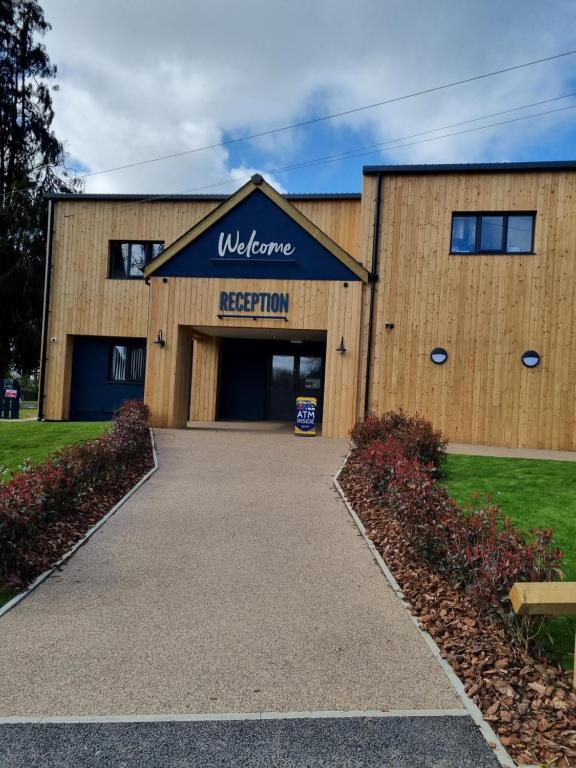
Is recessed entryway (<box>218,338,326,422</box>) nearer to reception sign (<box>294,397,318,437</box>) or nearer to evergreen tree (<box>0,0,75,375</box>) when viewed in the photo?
reception sign (<box>294,397,318,437</box>)

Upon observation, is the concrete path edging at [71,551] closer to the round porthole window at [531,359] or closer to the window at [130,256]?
the round porthole window at [531,359]

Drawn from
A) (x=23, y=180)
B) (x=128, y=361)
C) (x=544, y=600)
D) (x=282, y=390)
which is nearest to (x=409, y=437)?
(x=544, y=600)

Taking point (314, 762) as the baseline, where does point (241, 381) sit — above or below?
above

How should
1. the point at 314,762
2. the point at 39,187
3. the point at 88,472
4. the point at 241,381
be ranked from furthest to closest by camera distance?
1. the point at 39,187
2. the point at 241,381
3. the point at 88,472
4. the point at 314,762

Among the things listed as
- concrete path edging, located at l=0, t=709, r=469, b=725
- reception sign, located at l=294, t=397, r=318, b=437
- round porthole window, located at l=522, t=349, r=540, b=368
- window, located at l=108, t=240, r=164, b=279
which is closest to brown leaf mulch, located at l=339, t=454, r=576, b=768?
concrete path edging, located at l=0, t=709, r=469, b=725

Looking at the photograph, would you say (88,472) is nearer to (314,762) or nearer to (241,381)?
(314,762)

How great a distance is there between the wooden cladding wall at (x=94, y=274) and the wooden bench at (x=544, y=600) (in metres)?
17.0

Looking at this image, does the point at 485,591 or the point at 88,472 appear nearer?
the point at 485,591

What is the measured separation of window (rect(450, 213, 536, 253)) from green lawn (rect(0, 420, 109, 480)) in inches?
408

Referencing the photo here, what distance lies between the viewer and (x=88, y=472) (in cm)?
801

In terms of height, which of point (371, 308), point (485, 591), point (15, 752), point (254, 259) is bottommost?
point (15, 752)

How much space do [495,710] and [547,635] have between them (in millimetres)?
1101

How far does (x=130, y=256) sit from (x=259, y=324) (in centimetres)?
674

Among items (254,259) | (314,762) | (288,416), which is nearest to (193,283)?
(254,259)
